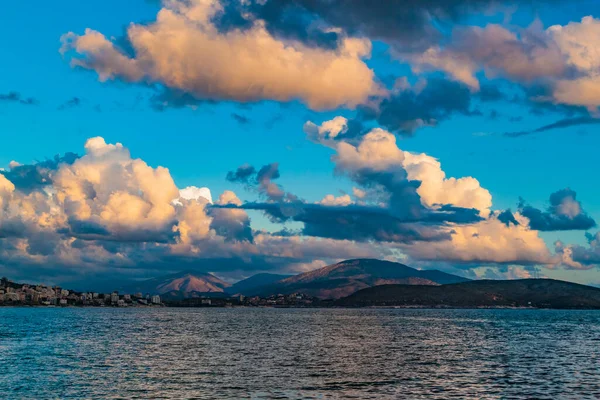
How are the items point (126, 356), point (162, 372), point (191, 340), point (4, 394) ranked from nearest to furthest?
point (4, 394) → point (162, 372) → point (126, 356) → point (191, 340)

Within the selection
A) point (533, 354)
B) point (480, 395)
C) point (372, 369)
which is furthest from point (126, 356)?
point (533, 354)

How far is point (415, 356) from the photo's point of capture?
131 metres

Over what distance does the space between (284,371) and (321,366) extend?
1014 cm

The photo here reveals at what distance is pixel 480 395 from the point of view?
8038 centimetres

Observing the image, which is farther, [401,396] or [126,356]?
Answer: [126,356]

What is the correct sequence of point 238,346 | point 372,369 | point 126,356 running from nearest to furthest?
point 372,369, point 126,356, point 238,346

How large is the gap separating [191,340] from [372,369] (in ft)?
254

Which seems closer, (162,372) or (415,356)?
(162,372)

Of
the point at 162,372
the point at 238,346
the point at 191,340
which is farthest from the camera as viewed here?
the point at 191,340

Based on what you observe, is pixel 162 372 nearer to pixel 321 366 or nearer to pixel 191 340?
pixel 321 366

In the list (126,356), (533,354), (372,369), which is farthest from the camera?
(533,354)

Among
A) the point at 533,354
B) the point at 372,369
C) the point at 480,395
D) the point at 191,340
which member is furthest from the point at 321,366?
the point at 191,340

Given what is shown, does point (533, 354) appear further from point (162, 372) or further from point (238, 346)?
point (162, 372)

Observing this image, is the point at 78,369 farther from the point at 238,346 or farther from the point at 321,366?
the point at 238,346
